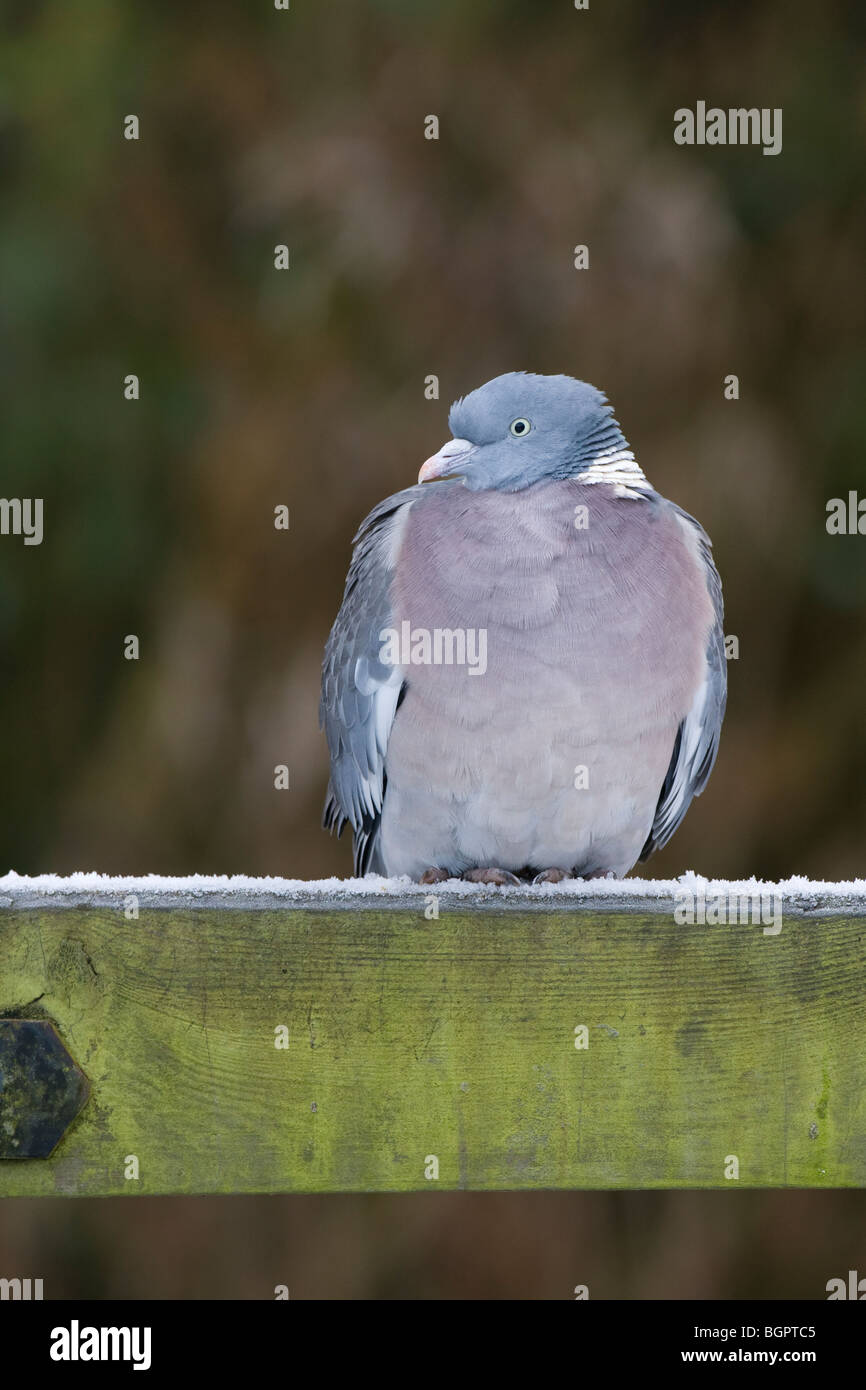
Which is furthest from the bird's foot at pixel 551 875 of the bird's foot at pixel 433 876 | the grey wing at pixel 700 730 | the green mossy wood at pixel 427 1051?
the green mossy wood at pixel 427 1051

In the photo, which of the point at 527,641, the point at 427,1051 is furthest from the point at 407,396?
the point at 427,1051

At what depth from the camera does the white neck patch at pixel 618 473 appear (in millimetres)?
2469

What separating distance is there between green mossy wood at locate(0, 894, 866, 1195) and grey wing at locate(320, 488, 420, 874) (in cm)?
94

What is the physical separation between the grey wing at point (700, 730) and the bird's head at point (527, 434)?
10.2 inches

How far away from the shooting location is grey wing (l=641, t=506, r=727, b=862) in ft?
8.73

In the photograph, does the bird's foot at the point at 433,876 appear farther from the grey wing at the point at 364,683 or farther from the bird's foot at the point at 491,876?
the grey wing at the point at 364,683

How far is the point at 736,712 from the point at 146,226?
2168 millimetres

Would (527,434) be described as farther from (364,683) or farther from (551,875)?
(551,875)

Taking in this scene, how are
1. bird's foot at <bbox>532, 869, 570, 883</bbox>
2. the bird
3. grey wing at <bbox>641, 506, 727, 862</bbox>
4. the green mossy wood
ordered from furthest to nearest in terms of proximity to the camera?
1. grey wing at <bbox>641, 506, 727, 862</bbox>
2. bird's foot at <bbox>532, 869, 570, 883</bbox>
3. the bird
4. the green mossy wood

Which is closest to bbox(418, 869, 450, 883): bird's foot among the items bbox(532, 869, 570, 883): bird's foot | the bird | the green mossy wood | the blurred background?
the bird

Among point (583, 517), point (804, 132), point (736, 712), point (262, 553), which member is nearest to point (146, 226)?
point (262, 553)

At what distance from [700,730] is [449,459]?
2.14 ft

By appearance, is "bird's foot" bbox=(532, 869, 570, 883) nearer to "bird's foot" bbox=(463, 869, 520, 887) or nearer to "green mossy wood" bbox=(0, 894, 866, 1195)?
"bird's foot" bbox=(463, 869, 520, 887)

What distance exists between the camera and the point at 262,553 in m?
4.33
